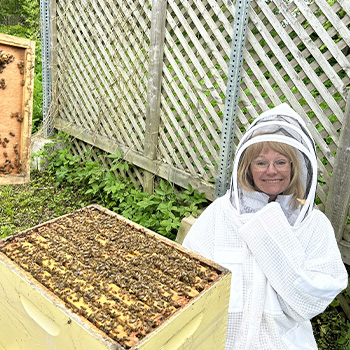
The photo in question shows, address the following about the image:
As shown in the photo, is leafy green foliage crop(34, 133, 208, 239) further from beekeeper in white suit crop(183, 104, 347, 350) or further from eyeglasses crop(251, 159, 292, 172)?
eyeglasses crop(251, 159, 292, 172)

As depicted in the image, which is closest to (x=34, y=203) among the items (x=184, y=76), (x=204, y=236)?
(x=184, y=76)

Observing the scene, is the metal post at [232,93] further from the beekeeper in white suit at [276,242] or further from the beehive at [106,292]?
the beehive at [106,292]

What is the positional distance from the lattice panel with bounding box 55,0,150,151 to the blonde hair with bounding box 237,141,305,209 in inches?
89.7

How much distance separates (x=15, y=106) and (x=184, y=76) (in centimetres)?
234

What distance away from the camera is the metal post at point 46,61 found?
4906 mm

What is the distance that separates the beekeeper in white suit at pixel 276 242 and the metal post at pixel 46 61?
3.97 metres

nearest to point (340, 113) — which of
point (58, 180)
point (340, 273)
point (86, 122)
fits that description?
point (340, 273)

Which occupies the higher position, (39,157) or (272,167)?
(272,167)

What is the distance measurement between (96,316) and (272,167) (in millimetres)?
1210

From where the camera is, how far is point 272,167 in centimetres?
194

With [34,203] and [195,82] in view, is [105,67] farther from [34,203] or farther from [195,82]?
[34,203]

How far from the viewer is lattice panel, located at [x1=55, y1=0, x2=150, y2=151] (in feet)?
13.3

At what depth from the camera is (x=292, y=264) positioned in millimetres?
1794

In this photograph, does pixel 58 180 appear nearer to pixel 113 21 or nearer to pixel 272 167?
pixel 113 21
